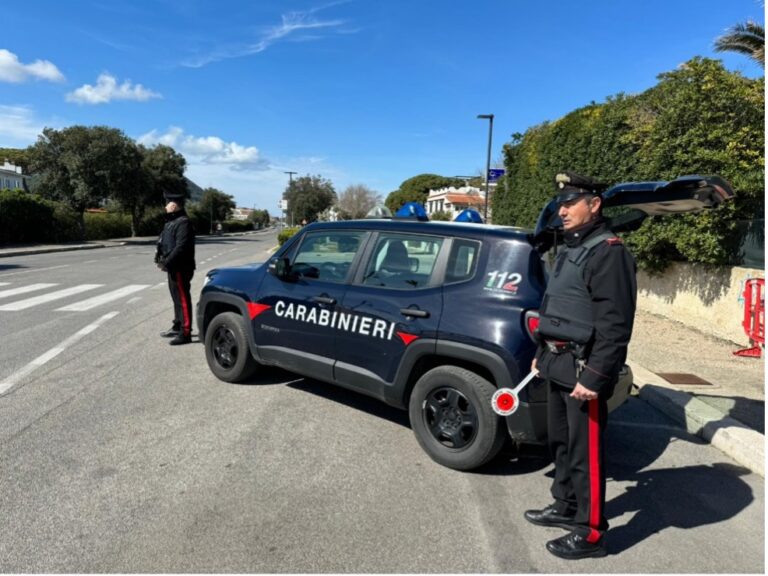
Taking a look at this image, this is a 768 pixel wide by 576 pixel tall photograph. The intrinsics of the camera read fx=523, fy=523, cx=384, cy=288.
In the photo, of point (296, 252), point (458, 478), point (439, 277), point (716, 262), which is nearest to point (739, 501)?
point (458, 478)

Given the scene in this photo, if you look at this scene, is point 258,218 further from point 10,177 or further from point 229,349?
point 229,349

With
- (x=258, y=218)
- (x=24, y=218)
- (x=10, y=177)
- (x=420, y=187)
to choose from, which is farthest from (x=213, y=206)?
(x=258, y=218)

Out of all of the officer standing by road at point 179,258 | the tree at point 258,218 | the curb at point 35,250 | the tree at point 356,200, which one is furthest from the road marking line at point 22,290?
the tree at point 258,218

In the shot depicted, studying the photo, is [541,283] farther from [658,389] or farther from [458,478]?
[658,389]

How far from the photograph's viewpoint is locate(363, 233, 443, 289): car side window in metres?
3.86

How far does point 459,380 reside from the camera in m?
3.48

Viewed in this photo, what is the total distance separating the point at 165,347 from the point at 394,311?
13.4 feet

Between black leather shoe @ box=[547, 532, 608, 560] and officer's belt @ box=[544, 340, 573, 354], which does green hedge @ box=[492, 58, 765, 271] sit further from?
black leather shoe @ box=[547, 532, 608, 560]

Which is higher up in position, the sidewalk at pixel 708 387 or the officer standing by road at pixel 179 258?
Answer: the officer standing by road at pixel 179 258

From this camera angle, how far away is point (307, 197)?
53469mm

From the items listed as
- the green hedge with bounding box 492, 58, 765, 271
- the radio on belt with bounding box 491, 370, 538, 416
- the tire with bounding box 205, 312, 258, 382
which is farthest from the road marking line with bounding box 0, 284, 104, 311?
the green hedge with bounding box 492, 58, 765, 271

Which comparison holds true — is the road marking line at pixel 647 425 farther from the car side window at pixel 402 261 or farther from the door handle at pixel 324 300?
the door handle at pixel 324 300

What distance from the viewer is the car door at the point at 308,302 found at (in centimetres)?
430

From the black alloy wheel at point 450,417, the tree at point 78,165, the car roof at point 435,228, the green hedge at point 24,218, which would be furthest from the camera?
the tree at point 78,165
